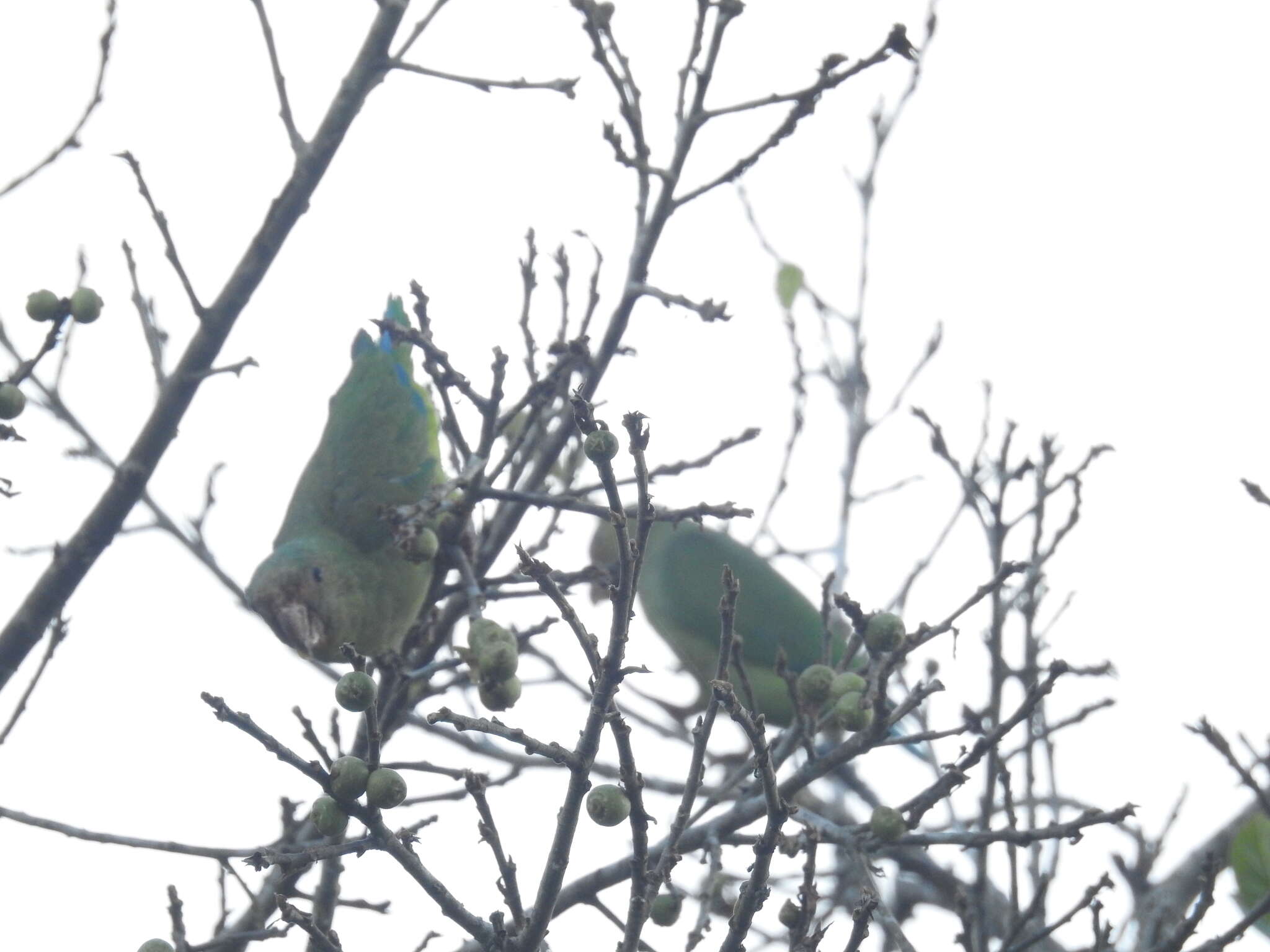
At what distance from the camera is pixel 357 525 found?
13.8ft

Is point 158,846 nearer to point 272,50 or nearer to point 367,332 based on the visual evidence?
point 272,50

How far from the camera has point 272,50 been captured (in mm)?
2914

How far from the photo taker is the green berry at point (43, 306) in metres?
2.59

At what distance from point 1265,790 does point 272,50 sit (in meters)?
2.80

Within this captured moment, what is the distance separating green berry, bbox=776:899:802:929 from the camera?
73.2 inches

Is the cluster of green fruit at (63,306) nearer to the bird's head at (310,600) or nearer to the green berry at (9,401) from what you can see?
the green berry at (9,401)

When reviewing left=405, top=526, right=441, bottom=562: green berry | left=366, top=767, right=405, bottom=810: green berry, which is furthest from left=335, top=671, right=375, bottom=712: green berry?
left=405, top=526, right=441, bottom=562: green berry

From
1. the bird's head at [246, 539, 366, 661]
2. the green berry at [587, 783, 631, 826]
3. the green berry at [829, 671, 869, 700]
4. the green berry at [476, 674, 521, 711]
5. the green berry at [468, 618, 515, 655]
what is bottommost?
the green berry at [587, 783, 631, 826]

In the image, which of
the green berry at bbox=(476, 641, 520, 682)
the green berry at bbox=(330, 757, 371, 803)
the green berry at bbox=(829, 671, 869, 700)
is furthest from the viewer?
the green berry at bbox=(829, 671, 869, 700)

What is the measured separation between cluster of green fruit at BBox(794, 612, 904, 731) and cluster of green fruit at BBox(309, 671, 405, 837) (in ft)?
3.11

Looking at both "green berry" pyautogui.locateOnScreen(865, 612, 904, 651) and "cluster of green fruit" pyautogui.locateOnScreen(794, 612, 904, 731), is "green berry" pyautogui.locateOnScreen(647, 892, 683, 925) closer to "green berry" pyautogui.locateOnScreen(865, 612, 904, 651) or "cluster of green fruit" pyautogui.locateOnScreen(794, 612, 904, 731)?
"cluster of green fruit" pyautogui.locateOnScreen(794, 612, 904, 731)

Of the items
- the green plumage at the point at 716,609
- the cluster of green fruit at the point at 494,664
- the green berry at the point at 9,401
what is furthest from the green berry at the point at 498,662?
the green plumage at the point at 716,609

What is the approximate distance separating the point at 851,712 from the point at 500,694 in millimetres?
693

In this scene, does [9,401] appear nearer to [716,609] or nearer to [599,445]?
[599,445]
